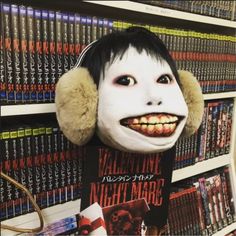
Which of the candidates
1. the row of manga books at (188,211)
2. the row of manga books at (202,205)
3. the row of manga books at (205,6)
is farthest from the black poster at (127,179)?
the row of manga books at (205,6)

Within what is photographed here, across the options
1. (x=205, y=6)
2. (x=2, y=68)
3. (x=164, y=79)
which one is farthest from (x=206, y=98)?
(x=2, y=68)

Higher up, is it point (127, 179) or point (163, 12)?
point (163, 12)

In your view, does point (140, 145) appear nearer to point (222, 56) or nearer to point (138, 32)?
point (138, 32)

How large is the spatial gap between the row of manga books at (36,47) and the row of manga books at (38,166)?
8cm

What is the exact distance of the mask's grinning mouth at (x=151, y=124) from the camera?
686 millimetres

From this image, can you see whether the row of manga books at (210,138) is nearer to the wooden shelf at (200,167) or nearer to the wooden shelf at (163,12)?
the wooden shelf at (200,167)

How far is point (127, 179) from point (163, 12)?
1.57 ft

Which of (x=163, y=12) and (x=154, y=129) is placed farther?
(x=163, y=12)

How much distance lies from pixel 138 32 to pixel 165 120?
200 millimetres

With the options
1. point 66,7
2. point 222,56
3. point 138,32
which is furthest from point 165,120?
point 222,56

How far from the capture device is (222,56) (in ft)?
3.93

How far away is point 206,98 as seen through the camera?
114 cm

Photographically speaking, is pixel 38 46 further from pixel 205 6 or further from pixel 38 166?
pixel 205 6

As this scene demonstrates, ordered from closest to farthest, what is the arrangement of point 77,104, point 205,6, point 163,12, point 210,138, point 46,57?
point 77,104 → point 46,57 → point 163,12 → point 205,6 → point 210,138
